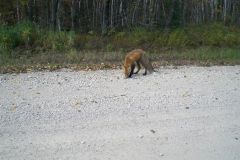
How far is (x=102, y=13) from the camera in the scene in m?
16.4

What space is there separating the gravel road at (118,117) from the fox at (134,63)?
23cm

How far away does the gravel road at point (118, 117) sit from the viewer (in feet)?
17.4

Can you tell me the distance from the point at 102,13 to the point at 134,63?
6968 mm

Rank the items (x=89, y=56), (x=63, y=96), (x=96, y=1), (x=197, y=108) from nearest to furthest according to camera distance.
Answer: (x=197, y=108)
(x=63, y=96)
(x=89, y=56)
(x=96, y=1)

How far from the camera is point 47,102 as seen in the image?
7398mm

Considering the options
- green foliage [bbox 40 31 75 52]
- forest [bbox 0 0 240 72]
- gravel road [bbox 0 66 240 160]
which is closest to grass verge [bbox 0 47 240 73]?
forest [bbox 0 0 240 72]

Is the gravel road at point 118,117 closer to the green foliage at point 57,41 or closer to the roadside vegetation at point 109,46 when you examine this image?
the roadside vegetation at point 109,46

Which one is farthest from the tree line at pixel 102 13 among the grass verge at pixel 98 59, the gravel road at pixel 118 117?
the gravel road at pixel 118 117

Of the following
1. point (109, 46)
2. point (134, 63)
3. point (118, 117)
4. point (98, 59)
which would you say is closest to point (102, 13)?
point (109, 46)

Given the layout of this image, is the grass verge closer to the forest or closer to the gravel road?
the forest

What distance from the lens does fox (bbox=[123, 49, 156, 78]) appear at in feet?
32.0

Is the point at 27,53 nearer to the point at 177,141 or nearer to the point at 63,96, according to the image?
the point at 63,96

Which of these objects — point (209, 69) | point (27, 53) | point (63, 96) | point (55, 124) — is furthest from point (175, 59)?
point (55, 124)

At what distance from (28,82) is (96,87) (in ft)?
5.32
